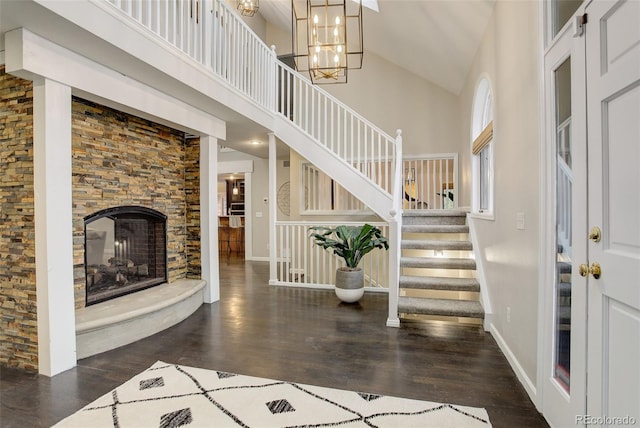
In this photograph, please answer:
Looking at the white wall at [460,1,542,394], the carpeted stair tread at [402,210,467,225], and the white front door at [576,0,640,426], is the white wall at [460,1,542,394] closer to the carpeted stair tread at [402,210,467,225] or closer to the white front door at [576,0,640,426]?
the white front door at [576,0,640,426]

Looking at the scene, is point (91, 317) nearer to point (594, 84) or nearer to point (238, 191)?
point (594, 84)

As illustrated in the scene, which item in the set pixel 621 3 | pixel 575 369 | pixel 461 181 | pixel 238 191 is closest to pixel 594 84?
pixel 621 3

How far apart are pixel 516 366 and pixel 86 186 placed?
3951mm

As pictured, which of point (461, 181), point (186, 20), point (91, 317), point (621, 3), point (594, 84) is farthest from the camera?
point (461, 181)

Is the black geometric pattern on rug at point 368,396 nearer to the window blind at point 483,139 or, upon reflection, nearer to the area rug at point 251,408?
the area rug at point 251,408

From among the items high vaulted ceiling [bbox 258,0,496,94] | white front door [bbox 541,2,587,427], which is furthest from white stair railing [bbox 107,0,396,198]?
white front door [bbox 541,2,587,427]

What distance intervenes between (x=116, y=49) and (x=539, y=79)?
9.49ft

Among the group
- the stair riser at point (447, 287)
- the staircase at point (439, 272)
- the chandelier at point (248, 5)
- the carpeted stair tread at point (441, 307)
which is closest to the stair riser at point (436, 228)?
the staircase at point (439, 272)

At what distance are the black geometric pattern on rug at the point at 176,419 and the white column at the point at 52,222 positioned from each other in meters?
1.13

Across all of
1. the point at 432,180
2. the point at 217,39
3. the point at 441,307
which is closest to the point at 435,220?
the point at 441,307

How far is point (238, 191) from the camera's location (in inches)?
405

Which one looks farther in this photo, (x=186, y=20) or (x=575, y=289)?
(x=186, y=20)

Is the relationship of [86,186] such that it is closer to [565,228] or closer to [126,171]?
[126,171]

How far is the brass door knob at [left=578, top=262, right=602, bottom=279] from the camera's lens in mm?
1342
